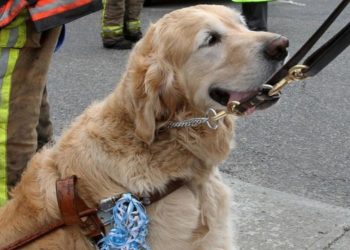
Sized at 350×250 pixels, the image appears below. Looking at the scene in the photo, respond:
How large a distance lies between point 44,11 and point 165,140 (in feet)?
3.22

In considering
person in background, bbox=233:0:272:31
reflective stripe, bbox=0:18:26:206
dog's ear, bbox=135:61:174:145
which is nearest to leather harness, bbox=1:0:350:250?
dog's ear, bbox=135:61:174:145

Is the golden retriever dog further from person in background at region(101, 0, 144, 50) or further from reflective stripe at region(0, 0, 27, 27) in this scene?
person in background at region(101, 0, 144, 50)

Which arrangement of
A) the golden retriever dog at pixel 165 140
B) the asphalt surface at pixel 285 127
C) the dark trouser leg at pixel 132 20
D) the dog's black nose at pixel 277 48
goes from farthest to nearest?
the dark trouser leg at pixel 132 20 → the asphalt surface at pixel 285 127 → the golden retriever dog at pixel 165 140 → the dog's black nose at pixel 277 48

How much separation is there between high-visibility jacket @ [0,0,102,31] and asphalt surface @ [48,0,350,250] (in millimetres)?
1622

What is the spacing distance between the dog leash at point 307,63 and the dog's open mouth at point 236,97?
25 mm

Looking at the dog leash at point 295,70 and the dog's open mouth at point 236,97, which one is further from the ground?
the dog leash at point 295,70

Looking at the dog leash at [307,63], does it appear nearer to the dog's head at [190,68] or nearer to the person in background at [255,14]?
the dog's head at [190,68]

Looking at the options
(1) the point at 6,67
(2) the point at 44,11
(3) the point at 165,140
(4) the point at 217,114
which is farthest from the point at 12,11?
(4) the point at 217,114

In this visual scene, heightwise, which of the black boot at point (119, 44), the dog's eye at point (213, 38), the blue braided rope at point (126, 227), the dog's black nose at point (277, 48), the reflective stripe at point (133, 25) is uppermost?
the dog's black nose at point (277, 48)

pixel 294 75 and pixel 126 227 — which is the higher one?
pixel 294 75

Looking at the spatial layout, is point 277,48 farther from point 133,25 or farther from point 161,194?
point 133,25

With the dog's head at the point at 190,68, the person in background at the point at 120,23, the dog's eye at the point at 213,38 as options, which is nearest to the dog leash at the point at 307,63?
the dog's head at the point at 190,68

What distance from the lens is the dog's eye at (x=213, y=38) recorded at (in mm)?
2709

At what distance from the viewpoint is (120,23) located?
827cm
